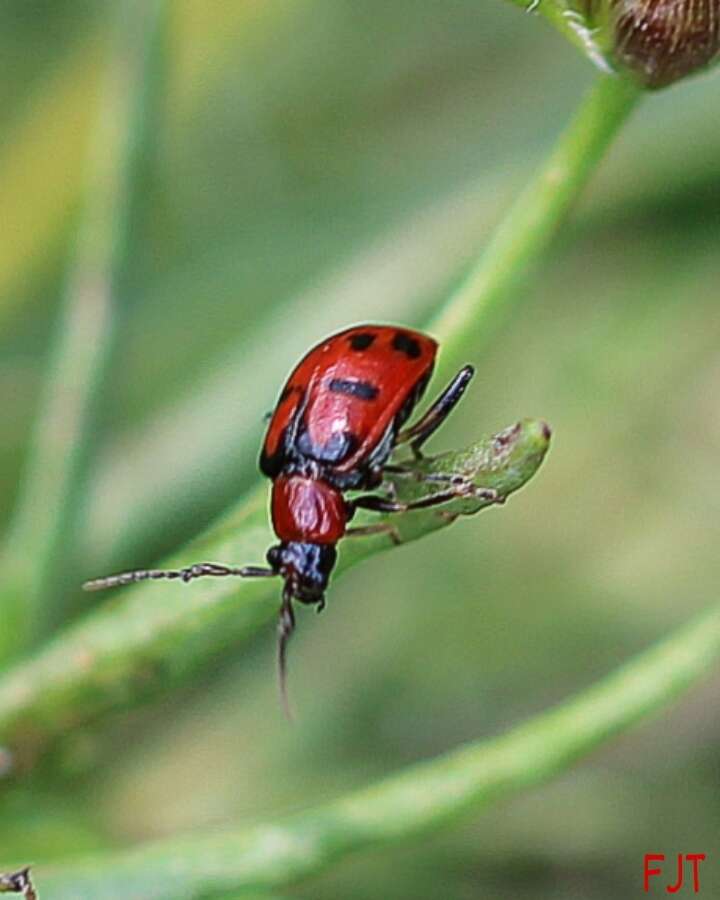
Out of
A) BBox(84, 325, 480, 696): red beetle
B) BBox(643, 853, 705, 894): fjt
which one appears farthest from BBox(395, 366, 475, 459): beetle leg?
BBox(643, 853, 705, 894): fjt

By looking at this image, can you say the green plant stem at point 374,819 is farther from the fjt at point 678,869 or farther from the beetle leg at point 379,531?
the fjt at point 678,869

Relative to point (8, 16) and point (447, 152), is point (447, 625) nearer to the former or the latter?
point (447, 152)

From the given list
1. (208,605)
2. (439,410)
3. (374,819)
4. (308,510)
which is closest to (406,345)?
(439,410)

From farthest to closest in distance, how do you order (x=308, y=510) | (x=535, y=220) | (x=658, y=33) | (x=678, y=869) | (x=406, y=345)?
(x=678, y=869) → (x=308, y=510) → (x=406, y=345) → (x=535, y=220) → (x=658, y=33)

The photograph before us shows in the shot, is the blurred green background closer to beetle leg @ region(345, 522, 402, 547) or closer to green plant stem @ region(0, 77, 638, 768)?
green plant stem @ region(0, 77, 638, 768)

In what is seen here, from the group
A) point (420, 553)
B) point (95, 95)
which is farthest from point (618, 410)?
point (95, 95)

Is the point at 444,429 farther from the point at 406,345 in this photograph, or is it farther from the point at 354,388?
the point at 406,345
